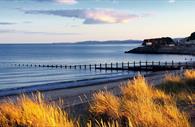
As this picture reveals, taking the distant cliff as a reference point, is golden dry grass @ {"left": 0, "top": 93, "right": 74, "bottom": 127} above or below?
above

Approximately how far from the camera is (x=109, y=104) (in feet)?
32.6

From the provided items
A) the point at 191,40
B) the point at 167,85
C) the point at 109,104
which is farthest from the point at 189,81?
the point at 191,40

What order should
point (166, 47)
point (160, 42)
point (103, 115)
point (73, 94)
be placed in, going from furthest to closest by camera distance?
point (160, 42)
point (166, 47)
point (73, 94)
point (103, 115)

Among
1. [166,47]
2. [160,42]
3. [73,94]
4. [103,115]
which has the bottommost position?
[166,47]

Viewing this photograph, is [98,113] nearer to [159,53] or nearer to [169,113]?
[169,113]

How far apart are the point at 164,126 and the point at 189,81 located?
11.2m

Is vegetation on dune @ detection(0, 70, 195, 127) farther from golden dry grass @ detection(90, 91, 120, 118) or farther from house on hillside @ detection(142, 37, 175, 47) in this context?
house on hillside @ detection(142, 37, 175, 47)

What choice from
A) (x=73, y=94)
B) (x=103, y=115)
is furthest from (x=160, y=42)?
(x=103, y=115)

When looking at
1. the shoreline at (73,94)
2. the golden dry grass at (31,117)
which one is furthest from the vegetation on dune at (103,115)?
the shoreline at (73,94)

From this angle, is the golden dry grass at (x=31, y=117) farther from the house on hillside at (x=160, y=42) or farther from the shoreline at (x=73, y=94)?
the house on hillside at (x=160, y=42)

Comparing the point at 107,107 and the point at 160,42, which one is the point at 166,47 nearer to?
the point at 160,42

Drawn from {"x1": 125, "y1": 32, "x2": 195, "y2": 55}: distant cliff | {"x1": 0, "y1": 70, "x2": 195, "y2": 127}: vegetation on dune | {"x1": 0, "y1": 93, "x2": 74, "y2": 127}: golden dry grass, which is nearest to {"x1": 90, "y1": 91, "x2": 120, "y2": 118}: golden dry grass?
{"x1": 0, "y1": 70, "x2": 195, "y2": 127}: vegetation on dune

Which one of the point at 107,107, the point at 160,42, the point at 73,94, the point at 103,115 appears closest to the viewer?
the point at 103,115

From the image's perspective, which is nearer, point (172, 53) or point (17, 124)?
point (17, 124)
